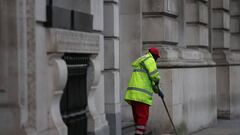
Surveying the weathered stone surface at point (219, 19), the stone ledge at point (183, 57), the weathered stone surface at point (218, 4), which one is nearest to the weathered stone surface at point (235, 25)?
the weathered stone surface at point (219, 19)

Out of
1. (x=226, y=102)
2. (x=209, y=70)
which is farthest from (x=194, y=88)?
(x=226, y=102)

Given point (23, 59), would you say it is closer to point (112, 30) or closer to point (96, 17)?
point (96, 17)

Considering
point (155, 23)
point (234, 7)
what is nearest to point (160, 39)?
point (155, 23)

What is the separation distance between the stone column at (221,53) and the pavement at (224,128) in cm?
69

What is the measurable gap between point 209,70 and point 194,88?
5.04 ft

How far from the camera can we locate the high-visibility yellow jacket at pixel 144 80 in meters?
9.88

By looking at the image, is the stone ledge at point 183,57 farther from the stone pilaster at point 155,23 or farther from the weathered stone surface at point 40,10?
the weathered stone surface at point 40,10

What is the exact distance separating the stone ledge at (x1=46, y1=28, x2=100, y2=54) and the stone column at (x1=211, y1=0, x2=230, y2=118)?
8.80m

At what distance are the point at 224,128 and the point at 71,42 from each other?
8026 mm

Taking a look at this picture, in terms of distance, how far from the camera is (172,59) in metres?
12.9

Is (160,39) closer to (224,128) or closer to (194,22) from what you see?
(194,22)

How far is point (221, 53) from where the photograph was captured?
17.6 metres

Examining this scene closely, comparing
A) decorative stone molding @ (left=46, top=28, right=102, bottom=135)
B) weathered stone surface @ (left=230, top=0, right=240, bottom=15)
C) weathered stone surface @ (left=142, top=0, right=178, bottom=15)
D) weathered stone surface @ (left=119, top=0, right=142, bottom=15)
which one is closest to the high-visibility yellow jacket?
decorative stone molding @ (left=46, top=28, right=102, bottom=135)

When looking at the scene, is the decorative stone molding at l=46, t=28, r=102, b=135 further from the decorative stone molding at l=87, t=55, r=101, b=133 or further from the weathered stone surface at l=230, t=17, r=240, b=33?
the weathered stone surface at l=230, t=17, r=240, b=33
